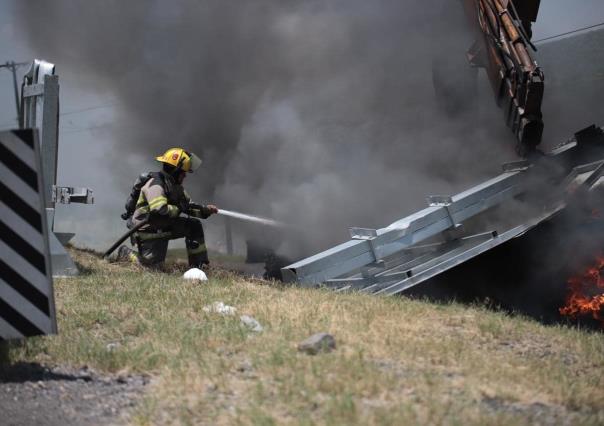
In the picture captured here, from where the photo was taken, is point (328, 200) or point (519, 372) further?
point (328, 200)

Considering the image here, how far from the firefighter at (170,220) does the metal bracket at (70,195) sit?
23.9 inches

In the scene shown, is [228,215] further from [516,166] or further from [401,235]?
[516,166]

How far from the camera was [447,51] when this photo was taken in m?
10.5

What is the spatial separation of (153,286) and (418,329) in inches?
105

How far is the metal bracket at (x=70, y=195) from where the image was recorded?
26.7ft

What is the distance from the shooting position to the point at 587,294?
775 centimetres

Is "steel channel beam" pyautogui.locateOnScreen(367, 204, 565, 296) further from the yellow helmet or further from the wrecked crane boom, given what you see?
the yellow helmet

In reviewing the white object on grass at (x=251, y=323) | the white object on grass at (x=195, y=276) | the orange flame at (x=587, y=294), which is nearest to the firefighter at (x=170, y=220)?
the white object on grass at (x=195, y=276)

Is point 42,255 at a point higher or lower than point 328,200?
lower

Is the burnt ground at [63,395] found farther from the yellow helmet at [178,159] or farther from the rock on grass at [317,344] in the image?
the yellow helmet at [178,159]

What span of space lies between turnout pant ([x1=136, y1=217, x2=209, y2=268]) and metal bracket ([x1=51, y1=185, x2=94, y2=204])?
30.9 inches

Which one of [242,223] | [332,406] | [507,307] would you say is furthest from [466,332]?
[242,223]

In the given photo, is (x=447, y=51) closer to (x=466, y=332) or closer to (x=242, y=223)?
(x=242, y=223)

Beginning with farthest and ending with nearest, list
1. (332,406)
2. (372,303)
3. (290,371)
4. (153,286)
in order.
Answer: (153,286)
(372,303)
(290,371)
(332,406)
